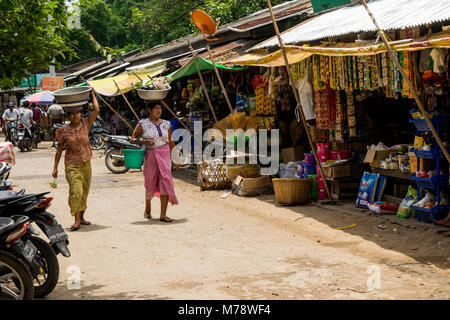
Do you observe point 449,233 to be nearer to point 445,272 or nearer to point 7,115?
point 445,272

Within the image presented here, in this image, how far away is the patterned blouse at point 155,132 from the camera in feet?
29.3

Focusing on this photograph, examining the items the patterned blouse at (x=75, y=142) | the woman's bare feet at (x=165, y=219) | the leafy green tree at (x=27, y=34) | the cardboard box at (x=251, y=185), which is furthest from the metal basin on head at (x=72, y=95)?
the cardboard box at (x=251, y=185)

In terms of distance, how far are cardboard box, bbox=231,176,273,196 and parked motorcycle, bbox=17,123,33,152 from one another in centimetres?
1258

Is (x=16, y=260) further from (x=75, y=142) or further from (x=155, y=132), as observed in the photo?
(x=155, y=132)

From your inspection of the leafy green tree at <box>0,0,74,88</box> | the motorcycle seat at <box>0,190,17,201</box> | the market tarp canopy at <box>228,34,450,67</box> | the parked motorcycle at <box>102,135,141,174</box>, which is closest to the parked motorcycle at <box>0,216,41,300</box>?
the motorcycle seat at <box>0,190,17,201</box>

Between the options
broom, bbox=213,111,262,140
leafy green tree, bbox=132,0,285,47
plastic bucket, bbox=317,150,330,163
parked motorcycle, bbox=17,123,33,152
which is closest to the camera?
plastic bucket, bbox=317,150,330,163

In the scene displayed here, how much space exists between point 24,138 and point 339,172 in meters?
14.8

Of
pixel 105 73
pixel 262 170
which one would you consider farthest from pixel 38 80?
pixel 262 170

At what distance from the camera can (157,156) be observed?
893cm

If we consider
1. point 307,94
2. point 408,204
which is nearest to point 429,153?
point 408,204

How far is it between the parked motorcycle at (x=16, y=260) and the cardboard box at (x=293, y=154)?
25.6ft

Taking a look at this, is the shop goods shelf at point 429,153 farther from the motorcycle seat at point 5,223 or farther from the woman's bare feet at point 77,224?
the motorcycle seat at point 5,223

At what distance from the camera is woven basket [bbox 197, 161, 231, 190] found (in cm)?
1192

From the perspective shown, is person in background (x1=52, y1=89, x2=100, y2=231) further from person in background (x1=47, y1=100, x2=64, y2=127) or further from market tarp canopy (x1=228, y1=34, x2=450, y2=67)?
person in background (x1=47, y1=100, x2=64, y2=127)
